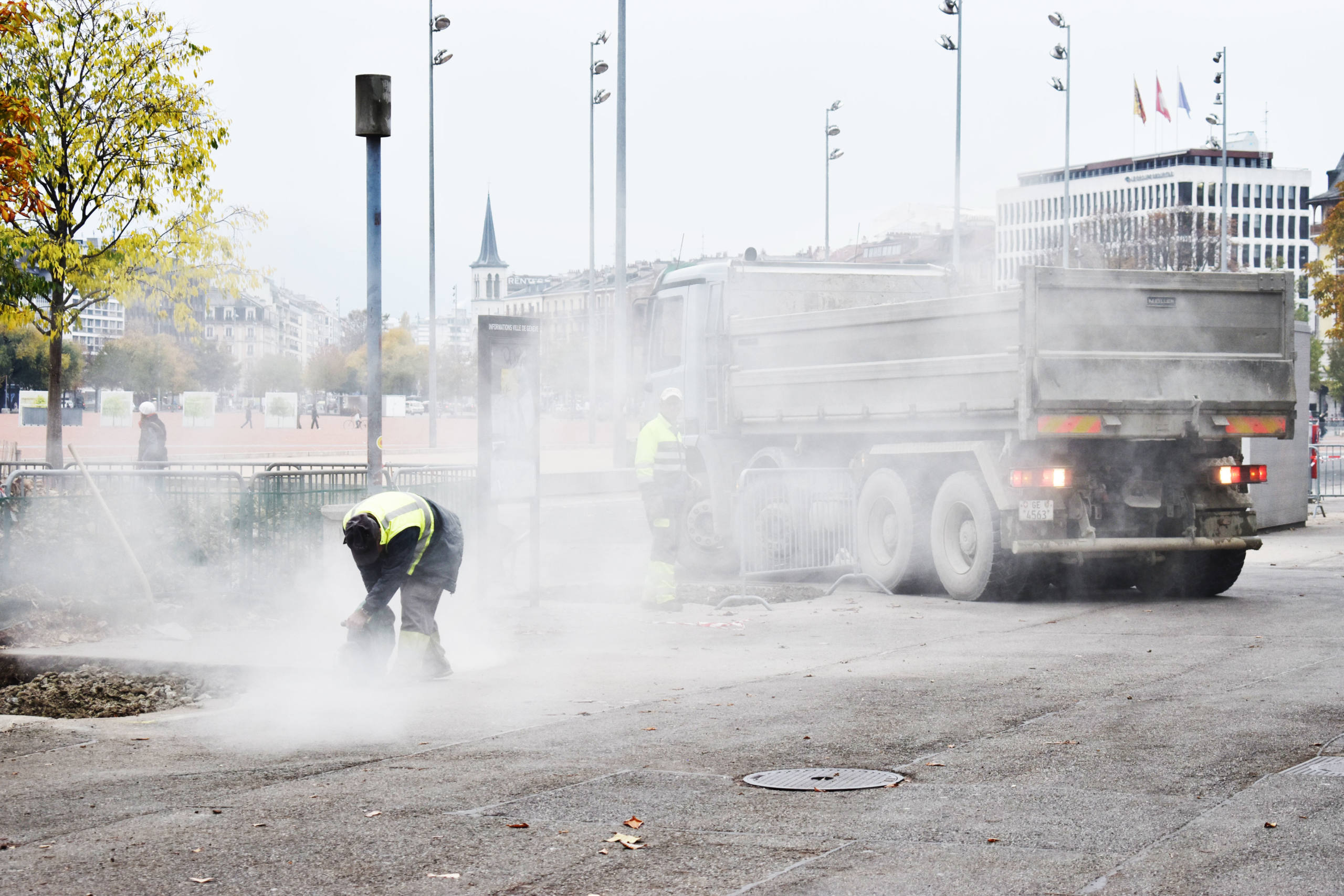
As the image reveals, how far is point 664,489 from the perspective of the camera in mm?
12844

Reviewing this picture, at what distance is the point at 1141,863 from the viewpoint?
197 inches

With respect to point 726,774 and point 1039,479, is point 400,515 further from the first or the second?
point 1039,479

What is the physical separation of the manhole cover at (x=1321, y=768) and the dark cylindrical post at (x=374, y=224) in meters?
7.13

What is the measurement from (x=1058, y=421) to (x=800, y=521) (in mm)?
3258

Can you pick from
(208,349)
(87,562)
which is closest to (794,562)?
(87,562)

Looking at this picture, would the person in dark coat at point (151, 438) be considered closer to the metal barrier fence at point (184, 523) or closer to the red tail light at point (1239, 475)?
the metal barrier fence at point (184, 523)

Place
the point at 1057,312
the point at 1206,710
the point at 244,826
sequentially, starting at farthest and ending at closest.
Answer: the point at 1057,312
the point at 1206,710
the point at 244,826

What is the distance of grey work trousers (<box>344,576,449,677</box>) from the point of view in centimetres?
883

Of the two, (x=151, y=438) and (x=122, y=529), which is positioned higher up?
(x=151, y=438)

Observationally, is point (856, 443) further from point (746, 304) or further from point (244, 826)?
point (244, 826)

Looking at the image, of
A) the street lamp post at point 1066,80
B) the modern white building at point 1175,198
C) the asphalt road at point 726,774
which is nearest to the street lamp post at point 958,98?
the street lamp post at point 1066,80

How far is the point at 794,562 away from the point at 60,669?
6.90m

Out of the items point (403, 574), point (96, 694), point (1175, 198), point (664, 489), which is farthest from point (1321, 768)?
point (1175, 198)

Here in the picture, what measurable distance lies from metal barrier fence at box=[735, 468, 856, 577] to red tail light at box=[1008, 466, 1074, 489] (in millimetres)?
2506
